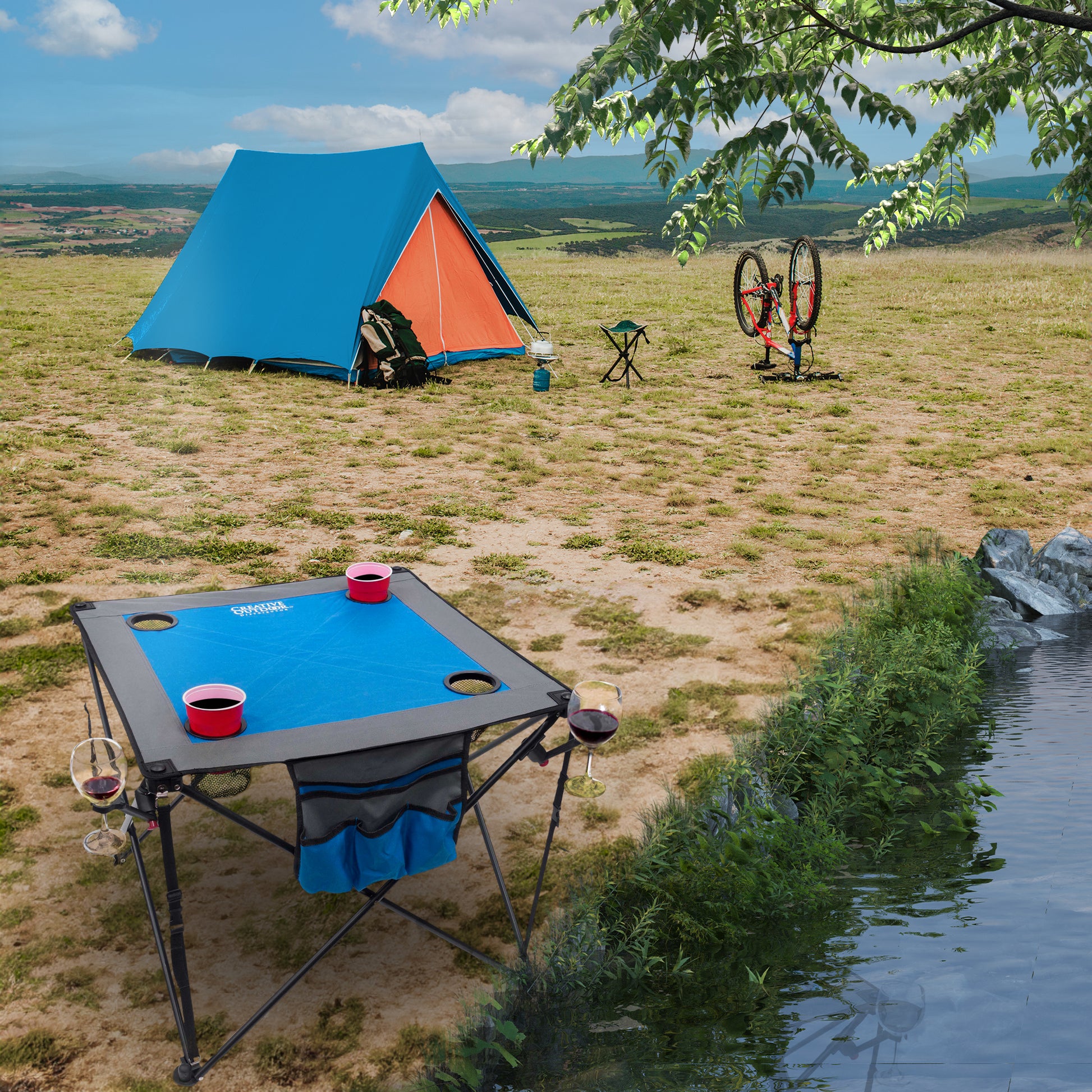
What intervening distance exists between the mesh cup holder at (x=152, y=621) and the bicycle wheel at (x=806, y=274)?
27.5 feet

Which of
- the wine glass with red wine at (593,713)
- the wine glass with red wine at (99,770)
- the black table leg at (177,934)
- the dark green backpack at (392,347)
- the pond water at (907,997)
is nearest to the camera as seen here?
the black table leg at (177,934)

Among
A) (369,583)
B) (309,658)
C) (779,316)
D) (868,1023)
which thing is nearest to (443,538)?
(369,583)

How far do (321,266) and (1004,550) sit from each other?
7.71m

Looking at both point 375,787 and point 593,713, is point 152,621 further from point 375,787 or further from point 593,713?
point 593,713

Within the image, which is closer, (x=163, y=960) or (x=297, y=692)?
(x=163, y=960)

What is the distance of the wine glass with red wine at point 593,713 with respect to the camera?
8.01 ft

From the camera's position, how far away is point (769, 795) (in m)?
3.25

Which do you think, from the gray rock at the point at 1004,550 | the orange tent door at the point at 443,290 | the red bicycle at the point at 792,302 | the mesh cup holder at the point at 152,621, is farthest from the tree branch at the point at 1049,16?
the orange tent door at the point at 443,290

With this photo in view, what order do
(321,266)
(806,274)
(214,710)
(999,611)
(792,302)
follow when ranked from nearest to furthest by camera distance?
(214,710)
(999,611)
(321,266)
(792,302)
(806,274)

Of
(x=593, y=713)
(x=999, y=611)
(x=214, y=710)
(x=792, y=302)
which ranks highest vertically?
(x=792, y=302)

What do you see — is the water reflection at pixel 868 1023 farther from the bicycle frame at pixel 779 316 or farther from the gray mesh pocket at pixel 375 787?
the bicycle frame at pixel 779 316

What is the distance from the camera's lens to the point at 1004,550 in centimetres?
545

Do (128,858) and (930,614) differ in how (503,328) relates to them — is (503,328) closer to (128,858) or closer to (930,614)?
(930,614)

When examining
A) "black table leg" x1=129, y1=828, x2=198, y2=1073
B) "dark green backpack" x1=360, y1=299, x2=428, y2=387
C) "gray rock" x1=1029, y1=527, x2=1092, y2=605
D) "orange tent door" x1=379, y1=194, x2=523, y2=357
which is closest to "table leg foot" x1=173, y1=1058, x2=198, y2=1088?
"black table leg" x1=129, y1=828, x2=198, y2=1073
